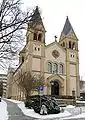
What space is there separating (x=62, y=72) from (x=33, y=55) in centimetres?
900

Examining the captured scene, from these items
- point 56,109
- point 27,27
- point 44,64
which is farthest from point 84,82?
point 27,27

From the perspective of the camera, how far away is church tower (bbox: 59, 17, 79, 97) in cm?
5832

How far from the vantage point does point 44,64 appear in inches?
2219

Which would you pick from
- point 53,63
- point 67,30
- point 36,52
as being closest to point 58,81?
point 53,63

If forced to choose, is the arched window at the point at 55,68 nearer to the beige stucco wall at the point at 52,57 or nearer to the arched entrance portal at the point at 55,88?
the beige stucco wall at the point at 52,57

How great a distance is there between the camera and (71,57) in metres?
61.5

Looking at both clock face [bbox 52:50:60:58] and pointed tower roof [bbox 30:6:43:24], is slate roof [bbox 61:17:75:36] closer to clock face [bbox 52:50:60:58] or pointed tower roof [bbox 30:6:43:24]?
clock face [bbox 52:50:60:58]

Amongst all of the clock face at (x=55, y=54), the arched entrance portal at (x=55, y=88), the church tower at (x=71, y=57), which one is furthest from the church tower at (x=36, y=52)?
the church tower at (x=71, y=57)

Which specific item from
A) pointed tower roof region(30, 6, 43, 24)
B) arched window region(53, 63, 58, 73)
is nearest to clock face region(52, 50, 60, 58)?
arched window region(53, 63, 58, 73)

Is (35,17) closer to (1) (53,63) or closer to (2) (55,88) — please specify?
(1) (53,63)

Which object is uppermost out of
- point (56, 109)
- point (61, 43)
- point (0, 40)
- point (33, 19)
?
point (61, 43)

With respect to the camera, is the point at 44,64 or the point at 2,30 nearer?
the point at 2,30

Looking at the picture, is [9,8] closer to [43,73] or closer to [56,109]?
[56,109]

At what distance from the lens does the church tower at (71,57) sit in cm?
5832
